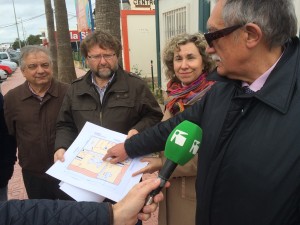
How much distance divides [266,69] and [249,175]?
510 mm

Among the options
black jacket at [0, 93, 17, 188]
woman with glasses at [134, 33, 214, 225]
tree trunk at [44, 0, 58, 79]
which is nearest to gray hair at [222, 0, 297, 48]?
woman with glasses at [134, 33, 214, 225]

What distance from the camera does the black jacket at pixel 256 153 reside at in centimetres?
121

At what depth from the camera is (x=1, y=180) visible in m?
2.88

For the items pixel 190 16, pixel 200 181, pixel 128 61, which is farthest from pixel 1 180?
pixel 128 61

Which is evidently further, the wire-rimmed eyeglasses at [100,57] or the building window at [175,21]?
the building window at [175,21]

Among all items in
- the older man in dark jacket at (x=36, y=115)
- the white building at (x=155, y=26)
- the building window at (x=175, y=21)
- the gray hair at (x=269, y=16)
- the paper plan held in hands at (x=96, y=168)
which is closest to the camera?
the gray hair at (x=269, y=16)

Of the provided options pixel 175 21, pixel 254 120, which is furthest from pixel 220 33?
pixel 175 21

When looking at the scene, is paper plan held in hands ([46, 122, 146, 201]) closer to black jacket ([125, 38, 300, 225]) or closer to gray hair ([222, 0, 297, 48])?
black jacket ([125, 38, 300, 225])

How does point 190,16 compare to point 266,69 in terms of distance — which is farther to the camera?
point 190,16

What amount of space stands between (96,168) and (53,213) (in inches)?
30.6

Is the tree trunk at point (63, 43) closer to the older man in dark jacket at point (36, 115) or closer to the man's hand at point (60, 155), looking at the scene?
the older man in dark jacket at point (36, 115)

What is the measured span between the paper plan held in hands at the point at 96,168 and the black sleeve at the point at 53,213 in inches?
23.4

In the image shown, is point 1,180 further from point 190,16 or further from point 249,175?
point 190,16

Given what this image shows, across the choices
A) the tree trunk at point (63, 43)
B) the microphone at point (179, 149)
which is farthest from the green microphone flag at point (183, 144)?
the tree trunk at point (63, 43)
